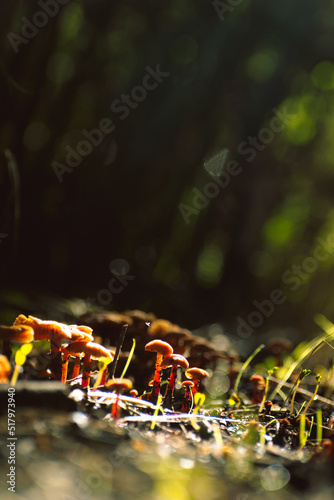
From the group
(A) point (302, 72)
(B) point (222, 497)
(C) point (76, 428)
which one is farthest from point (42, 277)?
(A) point (302, 72)

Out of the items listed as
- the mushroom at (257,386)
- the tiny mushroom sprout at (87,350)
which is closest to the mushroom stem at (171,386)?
the tiny mushroom sprout at (87,350)

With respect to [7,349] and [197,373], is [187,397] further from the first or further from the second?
[7,349]

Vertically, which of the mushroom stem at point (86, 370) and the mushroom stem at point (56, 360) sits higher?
the mushroom stem at point (86, 370)

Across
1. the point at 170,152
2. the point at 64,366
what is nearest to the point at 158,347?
the point at 64,366

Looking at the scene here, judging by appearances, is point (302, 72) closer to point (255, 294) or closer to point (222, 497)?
point (255, 294)

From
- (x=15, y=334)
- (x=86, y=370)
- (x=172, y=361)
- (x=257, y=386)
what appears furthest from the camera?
(x=257, y=386)

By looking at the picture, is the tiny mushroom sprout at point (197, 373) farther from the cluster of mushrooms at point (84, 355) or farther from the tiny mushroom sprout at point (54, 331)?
the tiny mushroom sprout at point (54, 331)
